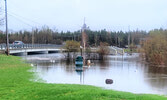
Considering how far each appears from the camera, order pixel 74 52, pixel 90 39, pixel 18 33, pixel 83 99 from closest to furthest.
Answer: pixel 83 99, pixel 74 52, pixel 90 39, pixel 18 33

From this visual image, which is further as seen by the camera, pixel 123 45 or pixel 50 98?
pixel 123 45

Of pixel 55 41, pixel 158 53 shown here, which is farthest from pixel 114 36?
pixel 158 53

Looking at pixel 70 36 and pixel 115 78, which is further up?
pixel 70 36

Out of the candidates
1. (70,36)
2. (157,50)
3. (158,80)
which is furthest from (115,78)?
(70,36)

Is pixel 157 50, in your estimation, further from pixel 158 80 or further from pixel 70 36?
pixel 70 36

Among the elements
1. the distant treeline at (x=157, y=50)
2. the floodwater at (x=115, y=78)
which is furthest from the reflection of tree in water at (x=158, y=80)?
the distant treeline at (x=157, y=50)

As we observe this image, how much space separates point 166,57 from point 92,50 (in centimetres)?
1861

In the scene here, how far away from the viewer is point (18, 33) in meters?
127

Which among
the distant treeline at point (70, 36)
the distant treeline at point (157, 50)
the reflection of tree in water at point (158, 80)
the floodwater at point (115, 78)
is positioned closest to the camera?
the floodwater at point (115, 78)

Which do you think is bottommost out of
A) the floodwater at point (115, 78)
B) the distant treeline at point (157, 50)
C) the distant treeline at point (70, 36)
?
the floodwater at point (115, 78)

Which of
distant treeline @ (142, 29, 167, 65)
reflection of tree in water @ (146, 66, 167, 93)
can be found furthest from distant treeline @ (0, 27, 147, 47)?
reflection of tree in water @ (146, 66, 167, 93)

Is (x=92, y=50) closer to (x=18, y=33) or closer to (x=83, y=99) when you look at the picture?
(x=83, y=99)

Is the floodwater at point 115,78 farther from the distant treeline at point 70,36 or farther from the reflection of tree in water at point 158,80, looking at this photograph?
the distant treeline at point 70,36

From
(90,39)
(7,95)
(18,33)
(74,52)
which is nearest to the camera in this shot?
(7,95)
